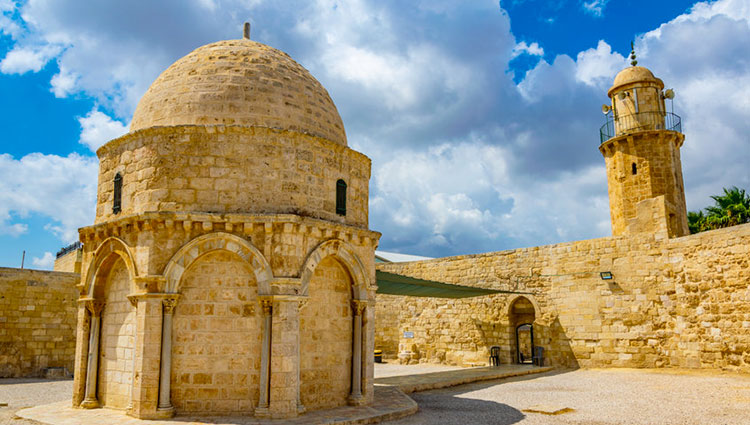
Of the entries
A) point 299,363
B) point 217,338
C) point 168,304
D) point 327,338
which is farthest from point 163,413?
point 327,338

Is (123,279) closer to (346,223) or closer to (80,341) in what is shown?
(80,341)

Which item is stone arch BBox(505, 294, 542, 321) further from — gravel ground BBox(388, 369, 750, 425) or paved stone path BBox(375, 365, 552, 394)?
gravel ground BBox(388, 369, 750, 425)

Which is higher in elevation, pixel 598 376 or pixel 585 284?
pixel 585 284

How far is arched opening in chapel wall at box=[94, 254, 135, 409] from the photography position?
28.8 ft

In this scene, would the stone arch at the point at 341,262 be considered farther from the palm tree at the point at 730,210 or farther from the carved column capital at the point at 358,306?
the palm tree at the point at 730,210

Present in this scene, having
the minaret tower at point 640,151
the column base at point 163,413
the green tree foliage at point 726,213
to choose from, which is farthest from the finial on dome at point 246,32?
the green tree foliage at point 726,213

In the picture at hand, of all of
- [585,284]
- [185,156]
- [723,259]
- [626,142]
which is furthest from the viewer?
[626,142]

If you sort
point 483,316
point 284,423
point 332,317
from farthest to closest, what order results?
point 483,316 < point 332,317 < point 284,423

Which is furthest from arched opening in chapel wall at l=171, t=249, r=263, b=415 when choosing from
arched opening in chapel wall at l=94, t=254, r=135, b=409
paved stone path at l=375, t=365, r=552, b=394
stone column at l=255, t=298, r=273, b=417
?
paved stone path at l=375, t=365, r=552, b=394

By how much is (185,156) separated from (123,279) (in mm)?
2461

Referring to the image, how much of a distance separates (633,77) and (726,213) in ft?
28.6

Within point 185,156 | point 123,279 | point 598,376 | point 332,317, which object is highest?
point 185,156

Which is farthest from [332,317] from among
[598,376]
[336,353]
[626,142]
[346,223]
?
[626,142]

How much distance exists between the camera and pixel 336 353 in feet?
31.4
